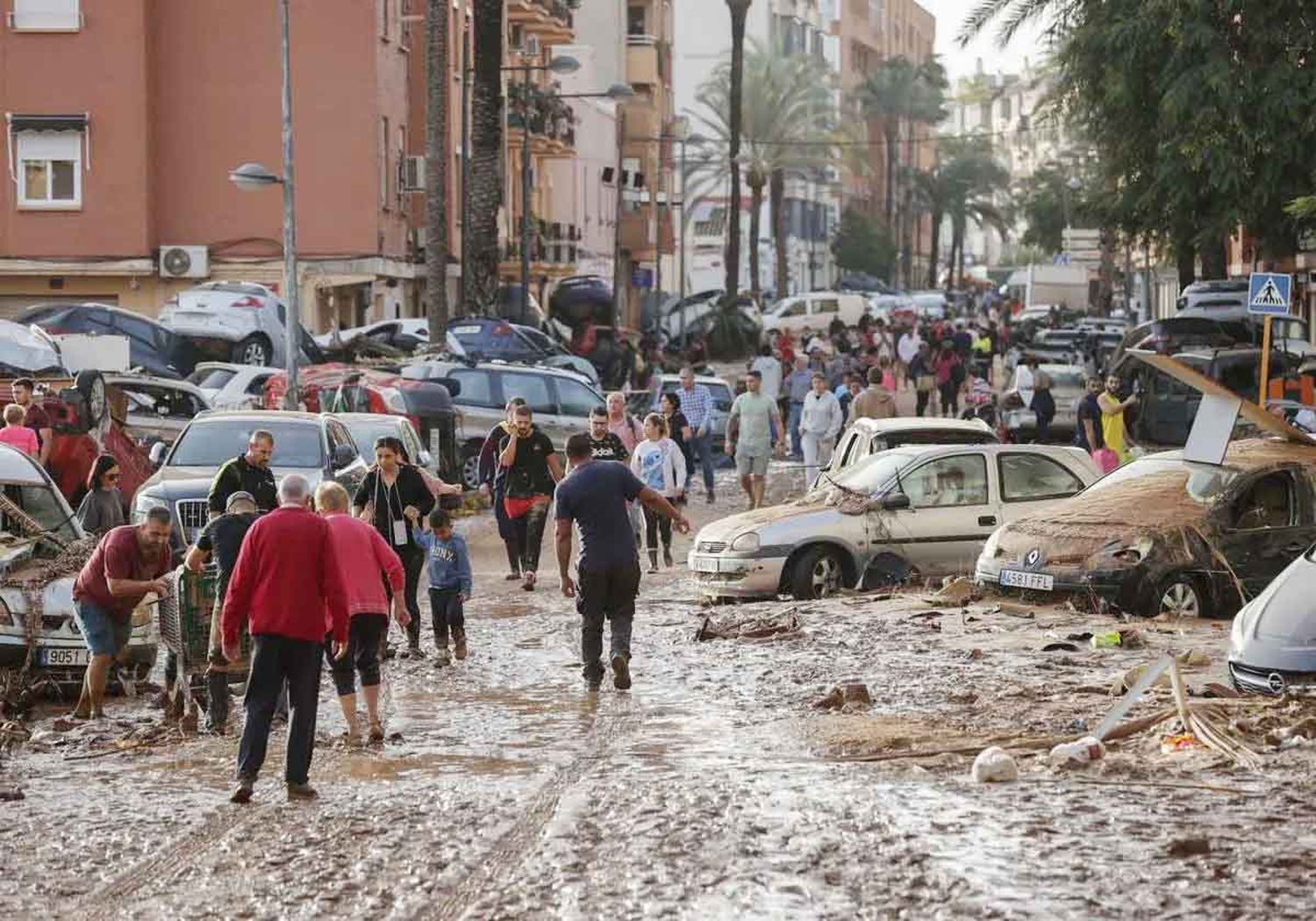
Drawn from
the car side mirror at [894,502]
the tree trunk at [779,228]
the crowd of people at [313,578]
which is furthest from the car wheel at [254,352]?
the tree trunk at [779,228]

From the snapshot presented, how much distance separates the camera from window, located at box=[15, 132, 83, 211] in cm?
5016

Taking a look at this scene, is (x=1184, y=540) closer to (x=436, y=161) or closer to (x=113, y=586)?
(x=113, y=586)

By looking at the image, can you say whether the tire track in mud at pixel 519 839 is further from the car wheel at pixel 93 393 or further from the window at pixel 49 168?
the window at pixel 49 168

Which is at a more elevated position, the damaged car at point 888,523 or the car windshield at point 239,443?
the car windshield at point 239,443

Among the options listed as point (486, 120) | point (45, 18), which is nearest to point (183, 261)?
point (45, 18)

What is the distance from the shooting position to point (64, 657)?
16.1 meters

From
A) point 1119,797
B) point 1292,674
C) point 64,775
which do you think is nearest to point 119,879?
point 64,775

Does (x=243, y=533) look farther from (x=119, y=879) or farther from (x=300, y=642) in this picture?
(x=119, y=879)

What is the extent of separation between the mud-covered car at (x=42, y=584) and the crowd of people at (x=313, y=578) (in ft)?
1.36

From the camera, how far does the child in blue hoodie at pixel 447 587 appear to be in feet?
57.5

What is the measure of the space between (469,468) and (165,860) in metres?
23.8

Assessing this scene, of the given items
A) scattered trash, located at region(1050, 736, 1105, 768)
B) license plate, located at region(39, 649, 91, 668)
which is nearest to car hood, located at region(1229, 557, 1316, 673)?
scattered trash, located at region(1050, 736, 1105, 768)

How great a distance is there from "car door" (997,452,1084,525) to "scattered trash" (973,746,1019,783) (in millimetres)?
10420

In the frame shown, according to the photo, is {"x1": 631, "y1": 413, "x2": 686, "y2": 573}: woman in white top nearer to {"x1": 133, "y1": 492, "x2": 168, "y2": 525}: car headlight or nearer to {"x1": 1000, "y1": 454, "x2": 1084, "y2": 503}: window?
{"x1": 1000, "y1": 454, "x2": 1084, "y2": 503}: window
